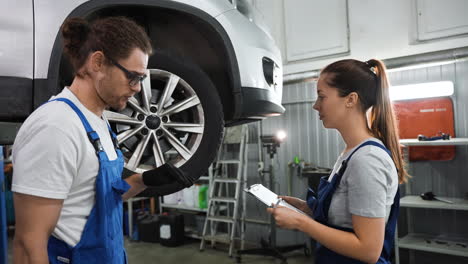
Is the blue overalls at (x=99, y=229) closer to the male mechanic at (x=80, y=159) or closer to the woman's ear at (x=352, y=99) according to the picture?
the male mechanic at (x=80, y=159)

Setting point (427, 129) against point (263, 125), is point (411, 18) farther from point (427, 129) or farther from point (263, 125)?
point (263, 125)

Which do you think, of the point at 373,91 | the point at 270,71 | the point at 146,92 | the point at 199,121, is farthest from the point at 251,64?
the point at 373,91

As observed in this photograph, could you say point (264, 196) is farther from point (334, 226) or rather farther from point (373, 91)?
point (373, 91)

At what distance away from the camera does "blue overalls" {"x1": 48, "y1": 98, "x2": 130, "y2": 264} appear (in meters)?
0.94

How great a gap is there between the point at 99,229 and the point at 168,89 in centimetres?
99

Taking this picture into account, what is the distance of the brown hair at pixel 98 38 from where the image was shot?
996 millimetres

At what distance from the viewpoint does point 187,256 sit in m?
4.85

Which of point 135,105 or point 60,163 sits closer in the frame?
point 60,163

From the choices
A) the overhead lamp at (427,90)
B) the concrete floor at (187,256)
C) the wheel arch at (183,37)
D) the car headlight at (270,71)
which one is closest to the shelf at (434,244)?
the concrete floor at (187,256)

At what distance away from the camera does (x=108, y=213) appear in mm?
996

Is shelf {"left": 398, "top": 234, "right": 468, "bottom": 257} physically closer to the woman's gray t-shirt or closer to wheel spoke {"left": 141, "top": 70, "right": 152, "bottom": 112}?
the woman's gray t-shirt

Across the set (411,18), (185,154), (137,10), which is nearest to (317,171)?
(411,18)

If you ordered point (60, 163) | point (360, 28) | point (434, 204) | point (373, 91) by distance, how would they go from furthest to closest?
1. point (360, 28)
2. point (434, 204)
3. point (373, 91)
4. point (60, 163)

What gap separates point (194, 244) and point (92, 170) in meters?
4.78
